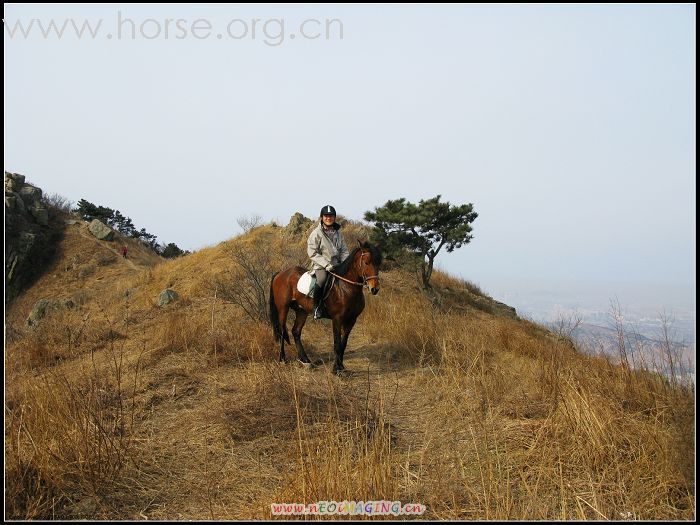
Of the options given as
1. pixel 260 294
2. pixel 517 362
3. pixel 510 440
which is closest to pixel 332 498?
pixel 510 440

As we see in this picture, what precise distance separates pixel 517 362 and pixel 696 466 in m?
4.12

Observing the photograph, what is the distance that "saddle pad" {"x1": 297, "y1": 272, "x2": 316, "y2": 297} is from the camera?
670 cm

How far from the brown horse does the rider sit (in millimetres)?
150

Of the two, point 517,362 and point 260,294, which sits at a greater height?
point 260,294

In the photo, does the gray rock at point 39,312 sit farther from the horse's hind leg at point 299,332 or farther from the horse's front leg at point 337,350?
the horse's front leg at point 337,350

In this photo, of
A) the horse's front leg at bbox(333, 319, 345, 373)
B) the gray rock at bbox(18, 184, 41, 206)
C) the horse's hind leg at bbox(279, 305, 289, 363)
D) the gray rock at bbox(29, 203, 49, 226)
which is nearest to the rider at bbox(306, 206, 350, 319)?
the horse's front leg at bbox(333, 319, 345, 373)

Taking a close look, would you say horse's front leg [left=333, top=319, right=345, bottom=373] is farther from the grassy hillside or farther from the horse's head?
the horse's head

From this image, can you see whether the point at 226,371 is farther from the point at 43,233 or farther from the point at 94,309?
the point at 43,233

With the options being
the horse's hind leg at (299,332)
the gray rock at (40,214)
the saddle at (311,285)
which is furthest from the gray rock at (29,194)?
the saddle at (311,285)

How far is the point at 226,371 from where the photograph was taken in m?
6.18

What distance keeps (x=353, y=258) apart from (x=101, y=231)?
25.9 metres

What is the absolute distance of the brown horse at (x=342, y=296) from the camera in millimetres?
6216

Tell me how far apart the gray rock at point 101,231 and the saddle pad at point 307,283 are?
2436 cm

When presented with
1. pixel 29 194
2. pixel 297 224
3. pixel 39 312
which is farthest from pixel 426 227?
pixel 29 194
